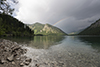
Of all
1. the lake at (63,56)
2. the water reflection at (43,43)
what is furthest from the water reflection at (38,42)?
the lake at (63,56)

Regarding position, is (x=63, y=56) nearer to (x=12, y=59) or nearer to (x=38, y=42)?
(x=12, y=59)

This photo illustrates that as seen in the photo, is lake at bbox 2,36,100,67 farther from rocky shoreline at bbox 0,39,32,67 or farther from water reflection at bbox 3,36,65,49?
water reflection at bbox 3,36,65,49

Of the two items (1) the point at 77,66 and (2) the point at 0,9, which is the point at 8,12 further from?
(1) the point at 77,66

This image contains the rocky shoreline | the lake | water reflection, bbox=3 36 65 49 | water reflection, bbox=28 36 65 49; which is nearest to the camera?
the rocky shoreline

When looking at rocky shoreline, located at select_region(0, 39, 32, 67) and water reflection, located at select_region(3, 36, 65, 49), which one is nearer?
rocky shoreline, located at select_region(0, 39, 32, 67)

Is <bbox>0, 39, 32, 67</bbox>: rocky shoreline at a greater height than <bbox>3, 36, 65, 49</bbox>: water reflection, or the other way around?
<bbox>0, 39, 32, 67</bbox>: rocky shoreline

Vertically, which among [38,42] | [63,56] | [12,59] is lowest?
[38,42]

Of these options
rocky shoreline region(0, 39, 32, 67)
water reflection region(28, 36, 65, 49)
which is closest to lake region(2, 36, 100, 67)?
rocky shoreline region(0, 39, 32, 67)

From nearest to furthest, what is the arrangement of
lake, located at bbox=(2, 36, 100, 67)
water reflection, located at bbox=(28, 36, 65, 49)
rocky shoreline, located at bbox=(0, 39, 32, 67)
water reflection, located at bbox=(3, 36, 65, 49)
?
rocky shoreline, located at bbox=(0, 39, 32, 67) < lake, located at bbox=(2, 36, 100, 67) < water reflection, located at bbox=(28, 36, 65, 49) < water reflection, located at bbox=(3, 36, 65, 49)

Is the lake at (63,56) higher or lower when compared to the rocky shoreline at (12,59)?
lower

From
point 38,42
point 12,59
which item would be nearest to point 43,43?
point 38,42

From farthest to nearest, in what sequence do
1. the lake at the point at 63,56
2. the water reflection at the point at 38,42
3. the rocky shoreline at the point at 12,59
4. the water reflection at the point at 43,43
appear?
the water reflection at the point at 38,42, the water reflection at the point at 43,43, the lake at the point at 63,56, the rocky shoreline at the point at 12,59

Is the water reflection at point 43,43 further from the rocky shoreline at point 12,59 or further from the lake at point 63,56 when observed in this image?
the rocky shoreline at point 12,59

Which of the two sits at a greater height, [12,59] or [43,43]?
[12,59]
